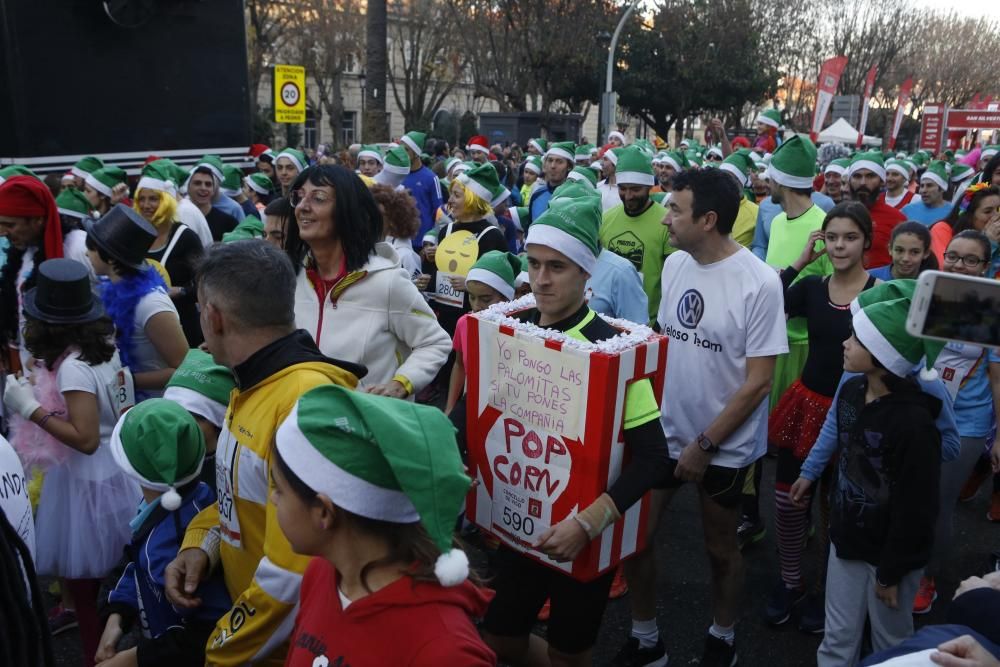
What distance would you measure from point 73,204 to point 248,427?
469 centimetres

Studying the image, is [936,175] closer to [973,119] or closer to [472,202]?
[472,202]

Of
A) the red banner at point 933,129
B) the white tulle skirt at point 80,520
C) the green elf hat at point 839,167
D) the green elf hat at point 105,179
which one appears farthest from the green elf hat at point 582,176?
the red banner at point 933,129

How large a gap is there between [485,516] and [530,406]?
0.49m

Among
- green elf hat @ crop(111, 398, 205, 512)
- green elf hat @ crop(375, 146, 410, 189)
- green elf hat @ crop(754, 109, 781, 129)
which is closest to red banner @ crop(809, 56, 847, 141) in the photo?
green elf hat @ crop(754, 109, 781, 129)

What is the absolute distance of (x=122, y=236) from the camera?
407cm

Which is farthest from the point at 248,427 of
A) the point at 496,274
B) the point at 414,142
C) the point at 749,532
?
the point at 414,142

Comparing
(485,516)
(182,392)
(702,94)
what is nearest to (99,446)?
(182,392)

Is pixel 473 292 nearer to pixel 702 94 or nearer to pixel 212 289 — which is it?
pixel 212 289

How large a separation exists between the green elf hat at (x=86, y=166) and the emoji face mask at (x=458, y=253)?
393cm

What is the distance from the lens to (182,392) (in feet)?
9.29

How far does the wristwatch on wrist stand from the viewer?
3.58 meters

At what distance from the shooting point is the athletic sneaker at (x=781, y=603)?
4.36 m

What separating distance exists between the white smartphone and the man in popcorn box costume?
3.25 feet

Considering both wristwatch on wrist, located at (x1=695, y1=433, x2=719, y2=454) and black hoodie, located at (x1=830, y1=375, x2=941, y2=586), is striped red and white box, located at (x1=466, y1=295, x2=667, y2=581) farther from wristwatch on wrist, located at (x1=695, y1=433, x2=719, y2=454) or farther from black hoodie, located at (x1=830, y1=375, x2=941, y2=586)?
black hoodie, located at (x1=830, y1=375, x2=941, y2=586)
